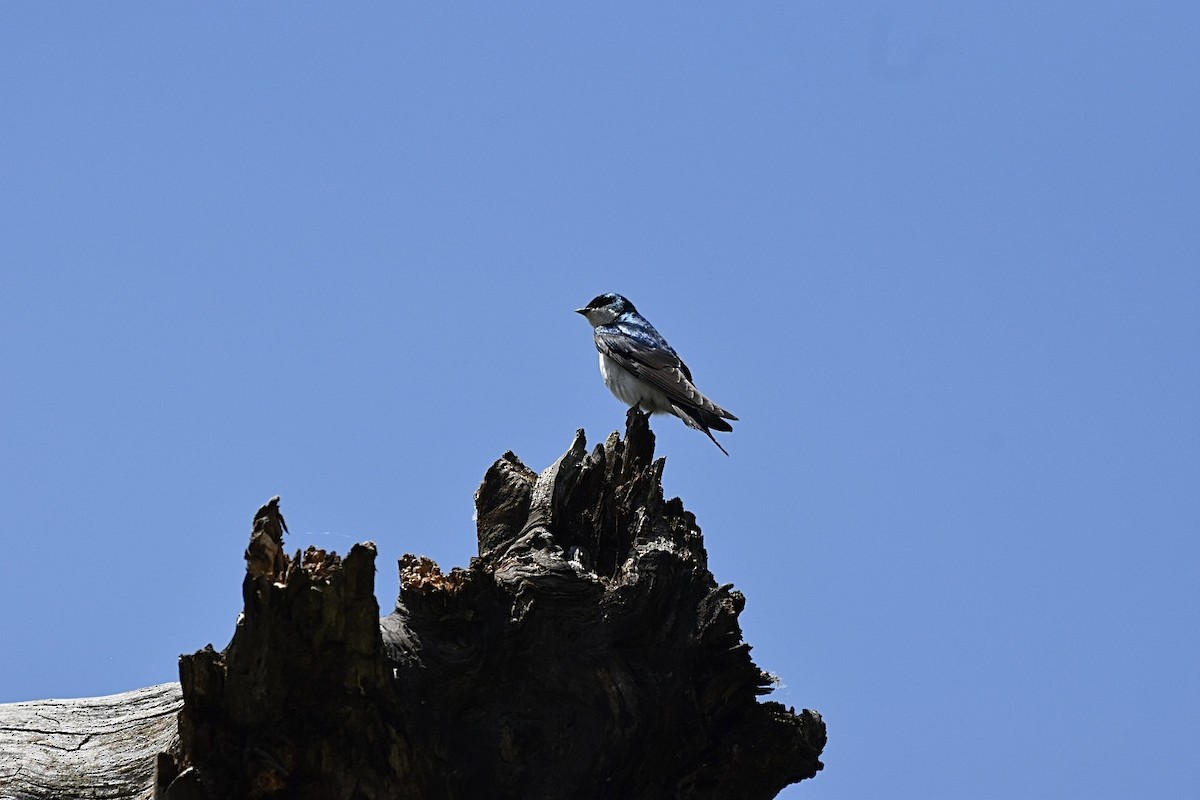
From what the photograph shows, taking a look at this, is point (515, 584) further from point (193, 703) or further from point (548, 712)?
point (193, 703)

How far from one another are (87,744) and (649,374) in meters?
7.22

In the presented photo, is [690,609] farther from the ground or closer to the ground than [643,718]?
farther from the ground

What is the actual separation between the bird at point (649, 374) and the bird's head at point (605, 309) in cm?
5

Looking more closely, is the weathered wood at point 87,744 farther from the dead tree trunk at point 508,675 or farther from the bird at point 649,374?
the bird at point 649,374

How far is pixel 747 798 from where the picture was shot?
24.3 ft

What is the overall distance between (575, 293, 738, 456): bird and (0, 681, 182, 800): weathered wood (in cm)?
586

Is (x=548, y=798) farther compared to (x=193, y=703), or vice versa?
(x=548, y=798)

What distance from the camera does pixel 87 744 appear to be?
643cm

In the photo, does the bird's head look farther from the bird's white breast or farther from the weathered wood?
the weathered wood

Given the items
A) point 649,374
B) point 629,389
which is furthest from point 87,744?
point 629,389

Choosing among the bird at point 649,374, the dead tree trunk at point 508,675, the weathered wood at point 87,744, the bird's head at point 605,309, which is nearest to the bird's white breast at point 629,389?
the bird at point 649,374

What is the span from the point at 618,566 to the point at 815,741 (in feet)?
4.93

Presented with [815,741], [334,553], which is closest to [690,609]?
[815,741]

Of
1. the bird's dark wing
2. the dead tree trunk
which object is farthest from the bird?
the dead tree trunk
